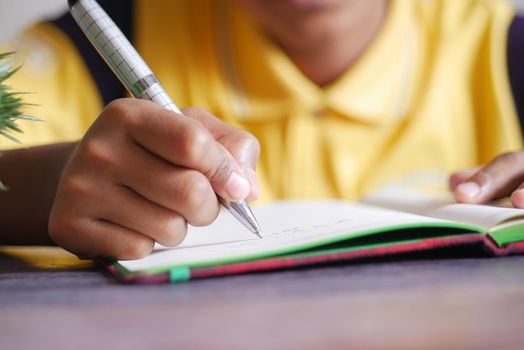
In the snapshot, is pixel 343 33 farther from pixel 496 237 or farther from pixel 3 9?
pixel 3 9

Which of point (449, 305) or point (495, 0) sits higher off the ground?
point (495, 0)

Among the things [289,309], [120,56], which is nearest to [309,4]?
[120,56]

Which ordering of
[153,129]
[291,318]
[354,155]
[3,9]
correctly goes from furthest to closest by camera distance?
1. [3,9]
2. [354,155]
3. [153,129]
4. [291,318]

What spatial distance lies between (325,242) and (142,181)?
10 cm

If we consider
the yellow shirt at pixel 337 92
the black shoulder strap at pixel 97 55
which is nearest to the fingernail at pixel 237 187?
the yellow shirt at pixel 337 92

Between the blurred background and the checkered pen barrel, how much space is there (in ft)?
3.02

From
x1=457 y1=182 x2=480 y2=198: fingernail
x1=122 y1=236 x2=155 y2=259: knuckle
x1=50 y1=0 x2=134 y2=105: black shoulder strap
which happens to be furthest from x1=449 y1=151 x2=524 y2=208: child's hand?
x1=50 y1=0 x2=134 y2=105: black shoulder strap

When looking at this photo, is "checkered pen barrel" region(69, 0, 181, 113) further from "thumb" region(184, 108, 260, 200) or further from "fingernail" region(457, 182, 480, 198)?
"fingernail" region(457, 182, 480, 198)

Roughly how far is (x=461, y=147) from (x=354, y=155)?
0.48ft

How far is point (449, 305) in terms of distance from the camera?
22cm

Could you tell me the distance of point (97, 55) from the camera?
836 millimetres

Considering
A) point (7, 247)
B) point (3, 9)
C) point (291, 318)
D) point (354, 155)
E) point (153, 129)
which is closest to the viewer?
point (291, 318)

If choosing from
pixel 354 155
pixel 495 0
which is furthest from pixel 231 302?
pixel 495 0

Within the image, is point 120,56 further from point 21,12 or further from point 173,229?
point 21,12
